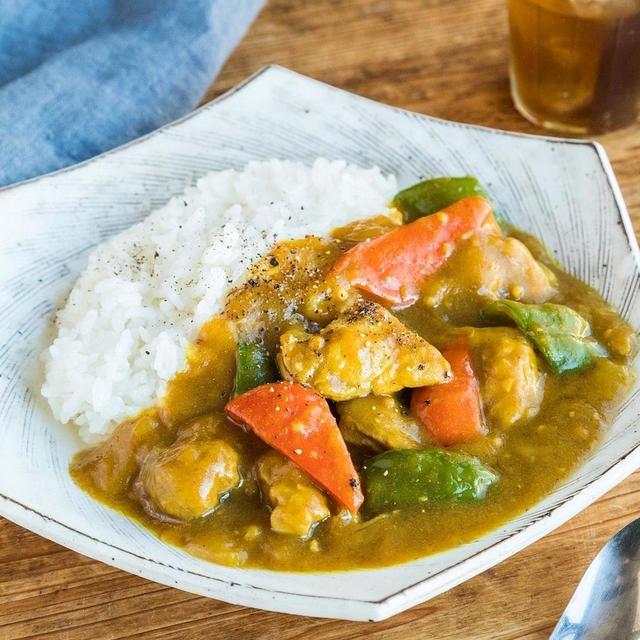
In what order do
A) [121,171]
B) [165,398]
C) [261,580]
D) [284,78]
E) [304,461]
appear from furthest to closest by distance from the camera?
[284,78] → [121,171] → [165,398] → [304,461] → [261,580]

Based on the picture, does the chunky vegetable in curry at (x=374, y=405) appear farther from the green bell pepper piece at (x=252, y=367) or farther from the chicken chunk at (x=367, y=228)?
the chicken chunk at (x=367, y=228)

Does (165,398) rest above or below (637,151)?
above

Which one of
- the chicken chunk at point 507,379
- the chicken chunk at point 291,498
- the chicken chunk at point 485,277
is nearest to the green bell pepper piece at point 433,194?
the chicken chunk at point 485,277

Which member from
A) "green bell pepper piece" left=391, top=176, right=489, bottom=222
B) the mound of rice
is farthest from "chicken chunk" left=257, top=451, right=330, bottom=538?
"green bell pepper piece" left=391, top=176, right=489, bottom=222

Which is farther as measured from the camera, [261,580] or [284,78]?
[284,78]

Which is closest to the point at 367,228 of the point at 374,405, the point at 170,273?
the point at 170,273

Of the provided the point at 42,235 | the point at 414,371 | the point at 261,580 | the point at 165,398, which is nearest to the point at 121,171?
the point at 42,235

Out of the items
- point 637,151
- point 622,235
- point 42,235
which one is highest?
point 42,235

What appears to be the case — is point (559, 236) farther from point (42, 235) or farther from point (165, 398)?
point (42, 235)
